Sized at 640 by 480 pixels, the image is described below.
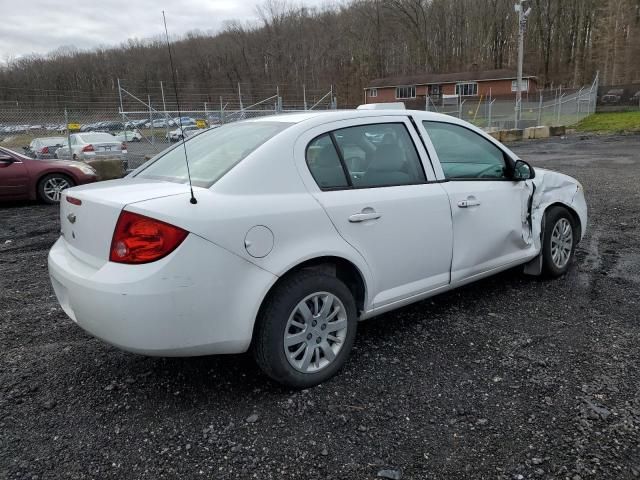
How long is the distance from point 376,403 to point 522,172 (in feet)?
7.78

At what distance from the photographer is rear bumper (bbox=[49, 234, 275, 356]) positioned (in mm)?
2346

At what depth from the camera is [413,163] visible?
3395 millimetres

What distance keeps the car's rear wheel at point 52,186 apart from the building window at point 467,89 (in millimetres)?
54145

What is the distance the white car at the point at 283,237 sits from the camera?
2.39 meters

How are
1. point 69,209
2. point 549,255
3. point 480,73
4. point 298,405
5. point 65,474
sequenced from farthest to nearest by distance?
point 480,73 < point 549,255 < point 69,209 < point 298,405 < point 65,474

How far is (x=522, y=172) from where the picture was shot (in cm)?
404

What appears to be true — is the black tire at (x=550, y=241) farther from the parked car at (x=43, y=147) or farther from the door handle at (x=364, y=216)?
the parked car at (x=43, y=147)

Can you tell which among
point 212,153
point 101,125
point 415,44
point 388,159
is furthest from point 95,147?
point 415,44

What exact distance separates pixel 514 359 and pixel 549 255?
62.7 inches

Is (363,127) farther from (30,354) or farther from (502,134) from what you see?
(502,134)

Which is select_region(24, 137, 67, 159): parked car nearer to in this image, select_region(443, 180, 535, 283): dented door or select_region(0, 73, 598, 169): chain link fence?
select_region(0, 73, 598, 169): chain link fence

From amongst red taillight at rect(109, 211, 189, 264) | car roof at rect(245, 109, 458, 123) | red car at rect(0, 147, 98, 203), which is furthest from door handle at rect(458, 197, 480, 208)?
red car at rect(0, 147, 98, 203)

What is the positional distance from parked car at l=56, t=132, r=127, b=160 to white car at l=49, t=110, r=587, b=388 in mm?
12799

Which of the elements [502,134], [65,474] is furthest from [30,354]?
[502,134]
